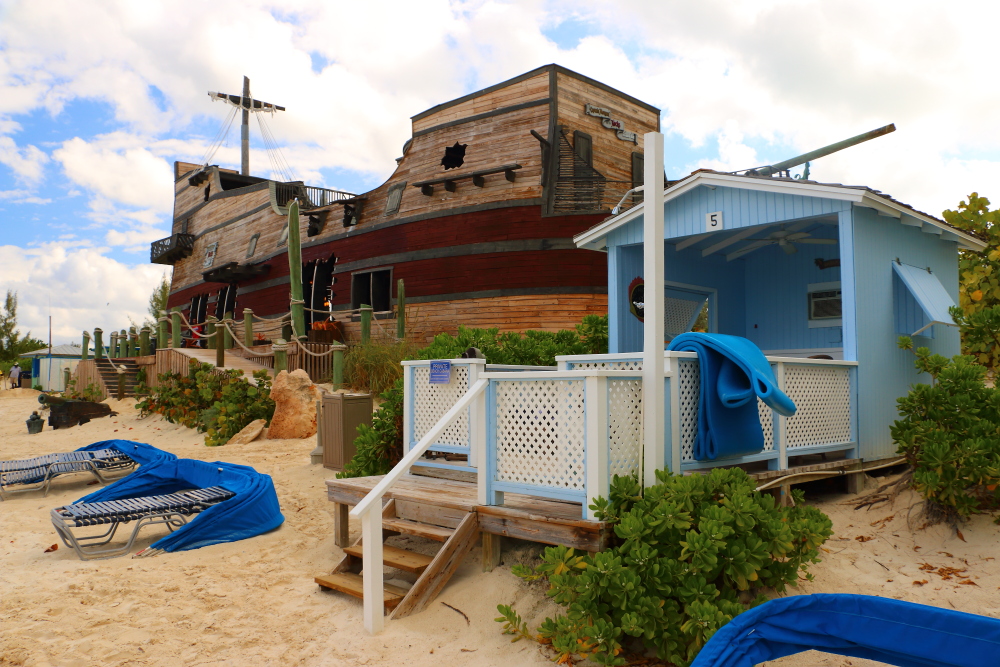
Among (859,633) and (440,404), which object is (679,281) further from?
(859,633)

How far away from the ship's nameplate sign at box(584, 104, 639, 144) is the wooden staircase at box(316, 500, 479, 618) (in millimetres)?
11293

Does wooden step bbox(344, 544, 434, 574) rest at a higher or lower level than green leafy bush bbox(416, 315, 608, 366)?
lower

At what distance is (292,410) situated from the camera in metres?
10.9

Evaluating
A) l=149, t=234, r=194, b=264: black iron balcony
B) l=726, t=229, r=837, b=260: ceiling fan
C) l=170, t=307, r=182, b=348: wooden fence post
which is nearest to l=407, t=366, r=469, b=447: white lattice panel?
l=726, t=229, r=837, b=260: ceiling fan

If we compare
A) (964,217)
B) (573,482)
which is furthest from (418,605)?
(964,217)

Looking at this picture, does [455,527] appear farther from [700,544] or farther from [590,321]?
[590,321]

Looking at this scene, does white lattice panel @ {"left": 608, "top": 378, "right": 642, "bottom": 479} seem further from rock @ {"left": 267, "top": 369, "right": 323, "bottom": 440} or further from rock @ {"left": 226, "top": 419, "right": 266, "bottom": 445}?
rock @ {"left": 226, "top": 419, "right": 266, "bottom": 445}

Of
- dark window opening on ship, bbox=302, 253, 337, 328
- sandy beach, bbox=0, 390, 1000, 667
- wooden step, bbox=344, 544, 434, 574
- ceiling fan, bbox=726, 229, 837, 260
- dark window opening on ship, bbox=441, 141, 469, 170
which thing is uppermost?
dark window opening on ship, bbox=441, 141, 469, 170

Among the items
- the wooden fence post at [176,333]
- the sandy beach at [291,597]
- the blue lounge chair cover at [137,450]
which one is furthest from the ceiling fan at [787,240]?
the wooden fence post at [176,333]

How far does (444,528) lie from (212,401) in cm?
941

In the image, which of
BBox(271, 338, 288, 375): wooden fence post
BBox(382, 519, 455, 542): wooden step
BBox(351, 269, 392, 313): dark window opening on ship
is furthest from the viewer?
BBox(351, 269, 392, 313): dark window opening on ship

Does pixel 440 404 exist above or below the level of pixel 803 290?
below

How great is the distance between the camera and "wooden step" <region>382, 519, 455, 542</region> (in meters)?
4.70

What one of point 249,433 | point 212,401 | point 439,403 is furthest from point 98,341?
point 439,403
